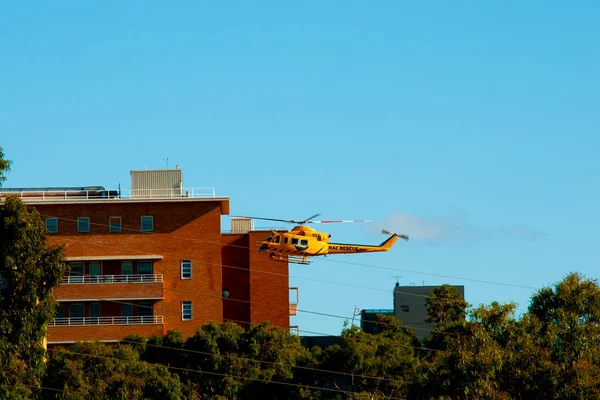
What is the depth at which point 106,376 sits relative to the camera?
311ft

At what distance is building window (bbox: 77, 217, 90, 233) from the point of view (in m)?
123

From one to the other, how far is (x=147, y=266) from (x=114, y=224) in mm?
4468

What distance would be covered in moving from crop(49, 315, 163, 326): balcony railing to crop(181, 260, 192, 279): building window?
171 inches

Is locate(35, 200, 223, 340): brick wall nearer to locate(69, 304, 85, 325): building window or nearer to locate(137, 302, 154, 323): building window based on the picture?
locate(137, 302, 154, 323): building window

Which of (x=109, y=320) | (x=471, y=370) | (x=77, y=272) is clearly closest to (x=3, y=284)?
(x=471, y=370)

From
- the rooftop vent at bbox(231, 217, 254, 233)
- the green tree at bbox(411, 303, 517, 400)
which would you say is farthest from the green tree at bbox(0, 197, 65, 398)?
the rooftop vent at bbox(231, 217, 254, 233)

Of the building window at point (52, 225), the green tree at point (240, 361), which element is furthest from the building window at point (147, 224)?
the green tree at point (240, 361)

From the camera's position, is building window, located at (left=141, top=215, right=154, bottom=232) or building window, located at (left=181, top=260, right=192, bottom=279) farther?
building window, located at (left=141, top=215, right=154, bottom=232)

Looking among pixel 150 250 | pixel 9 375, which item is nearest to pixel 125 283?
pixel 150 250

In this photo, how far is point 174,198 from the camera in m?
125

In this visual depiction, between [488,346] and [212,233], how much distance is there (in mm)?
54451

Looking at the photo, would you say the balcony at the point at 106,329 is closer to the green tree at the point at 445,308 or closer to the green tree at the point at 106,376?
the green tree at the point at 106,376

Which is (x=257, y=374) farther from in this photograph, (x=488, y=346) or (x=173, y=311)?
(x=488, y=346)

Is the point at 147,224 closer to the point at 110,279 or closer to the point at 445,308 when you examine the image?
the point at 110,279
